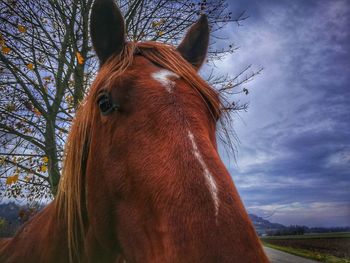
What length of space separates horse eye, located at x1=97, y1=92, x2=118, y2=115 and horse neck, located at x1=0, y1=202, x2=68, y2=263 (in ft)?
3.66

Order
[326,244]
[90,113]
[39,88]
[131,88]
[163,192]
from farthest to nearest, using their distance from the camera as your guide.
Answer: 1. [326,244]
2. [39,88]
3. [90,113]
4. [131,88]
5. [163,192]

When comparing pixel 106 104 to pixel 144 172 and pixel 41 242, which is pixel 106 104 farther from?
pixel 41 242

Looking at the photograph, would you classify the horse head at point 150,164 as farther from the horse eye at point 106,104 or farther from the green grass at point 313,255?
the green grass at point 313,255

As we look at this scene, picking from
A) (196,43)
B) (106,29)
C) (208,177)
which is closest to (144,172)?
(208,177)

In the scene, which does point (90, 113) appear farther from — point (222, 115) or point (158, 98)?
point (222, 115)

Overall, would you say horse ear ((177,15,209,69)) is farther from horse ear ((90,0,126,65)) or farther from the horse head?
horse ear ((90,0,126,65))

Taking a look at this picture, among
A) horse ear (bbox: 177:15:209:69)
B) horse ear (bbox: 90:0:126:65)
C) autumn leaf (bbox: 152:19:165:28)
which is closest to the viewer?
horse ear (bbox: 90:0:126:65)

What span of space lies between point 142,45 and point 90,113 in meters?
0.65

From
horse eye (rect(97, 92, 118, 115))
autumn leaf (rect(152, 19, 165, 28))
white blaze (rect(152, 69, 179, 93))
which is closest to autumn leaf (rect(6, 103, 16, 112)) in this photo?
autumn leaf (rect(152, 19, 165, 28))

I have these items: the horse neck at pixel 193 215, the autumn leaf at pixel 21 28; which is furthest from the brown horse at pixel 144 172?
the autumn leaf at pixel 21 28

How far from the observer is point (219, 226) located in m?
1.10

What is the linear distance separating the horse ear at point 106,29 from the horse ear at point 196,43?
26.0 inches

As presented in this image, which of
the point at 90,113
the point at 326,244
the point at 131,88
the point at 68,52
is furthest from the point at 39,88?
the point at 326,244

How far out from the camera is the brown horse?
1.16 meters
